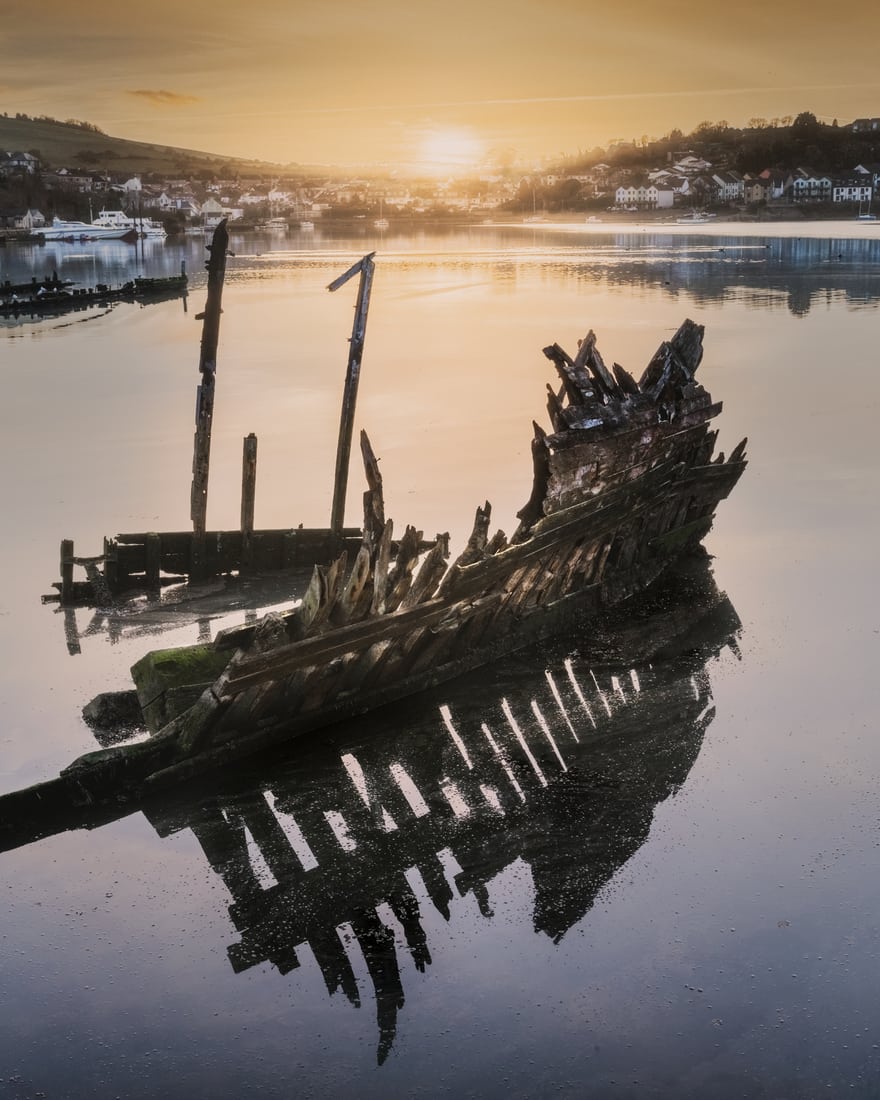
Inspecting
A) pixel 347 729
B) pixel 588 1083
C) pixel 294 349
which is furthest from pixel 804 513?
pixel 294 349

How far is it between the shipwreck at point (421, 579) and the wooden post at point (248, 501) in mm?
75

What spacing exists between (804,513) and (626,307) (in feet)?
141

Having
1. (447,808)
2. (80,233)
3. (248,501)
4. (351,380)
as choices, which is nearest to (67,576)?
(248,501)

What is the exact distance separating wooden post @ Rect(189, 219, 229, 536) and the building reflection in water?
5.62 m

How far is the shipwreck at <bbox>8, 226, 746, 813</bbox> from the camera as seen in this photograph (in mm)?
11344

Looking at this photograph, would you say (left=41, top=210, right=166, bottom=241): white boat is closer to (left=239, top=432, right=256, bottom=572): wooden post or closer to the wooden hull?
(left=239, top=432, right=256, bottom=572): wooden post

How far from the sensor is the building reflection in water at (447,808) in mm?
9328

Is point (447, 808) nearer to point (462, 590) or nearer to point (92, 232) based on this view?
point (462, 590)

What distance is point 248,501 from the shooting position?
1738 centimetres

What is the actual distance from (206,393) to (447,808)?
8900 mm

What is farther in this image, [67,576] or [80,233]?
[80,233]

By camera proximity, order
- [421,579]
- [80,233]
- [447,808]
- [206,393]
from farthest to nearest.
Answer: [80,233] < [206,393] < [421,579] < [447,808]

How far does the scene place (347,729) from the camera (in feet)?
41.3

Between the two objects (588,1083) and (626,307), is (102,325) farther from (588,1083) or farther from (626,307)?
(588,1083)
